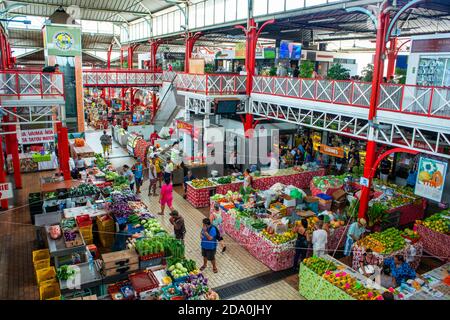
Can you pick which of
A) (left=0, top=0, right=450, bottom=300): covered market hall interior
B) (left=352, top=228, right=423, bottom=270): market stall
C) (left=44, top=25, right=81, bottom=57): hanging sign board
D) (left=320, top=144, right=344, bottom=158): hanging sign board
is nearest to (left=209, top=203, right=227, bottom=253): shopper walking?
(left=0, top=0, right=450, bottom=300): covered market hall interior

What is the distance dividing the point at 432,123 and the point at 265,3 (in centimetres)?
931

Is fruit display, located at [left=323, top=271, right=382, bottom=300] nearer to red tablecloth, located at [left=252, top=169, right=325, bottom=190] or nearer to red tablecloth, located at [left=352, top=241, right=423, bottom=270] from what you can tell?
red tablecloth, located at [left=352, top=241, right=423, bottom=270]

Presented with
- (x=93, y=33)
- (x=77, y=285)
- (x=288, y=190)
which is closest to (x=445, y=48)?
(x=288, y=190)

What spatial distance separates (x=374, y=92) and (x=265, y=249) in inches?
242

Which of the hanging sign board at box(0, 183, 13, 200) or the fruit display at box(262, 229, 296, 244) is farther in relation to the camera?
the hanging sign board at box(0, 183, 13, 200)

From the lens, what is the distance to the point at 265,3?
15969 millimetres

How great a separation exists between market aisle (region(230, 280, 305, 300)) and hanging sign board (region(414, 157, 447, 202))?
5.49 metres

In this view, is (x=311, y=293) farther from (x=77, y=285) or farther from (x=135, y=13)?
(x=135, y=13)

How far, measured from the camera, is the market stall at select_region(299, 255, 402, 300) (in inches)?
299

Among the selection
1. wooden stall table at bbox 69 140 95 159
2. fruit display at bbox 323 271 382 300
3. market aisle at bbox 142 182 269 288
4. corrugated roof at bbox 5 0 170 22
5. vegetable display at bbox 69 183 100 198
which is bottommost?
market aisle at bbox 142 182 269 288

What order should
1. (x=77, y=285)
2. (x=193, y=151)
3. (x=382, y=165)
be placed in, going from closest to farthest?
(x=77, y=285) → (x=382, y=165) → (x=193, y=151)

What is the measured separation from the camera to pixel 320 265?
8.60 m

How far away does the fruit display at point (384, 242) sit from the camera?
31.9 feet

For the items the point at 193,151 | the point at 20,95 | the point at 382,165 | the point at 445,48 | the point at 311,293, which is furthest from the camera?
the point at 193,151
